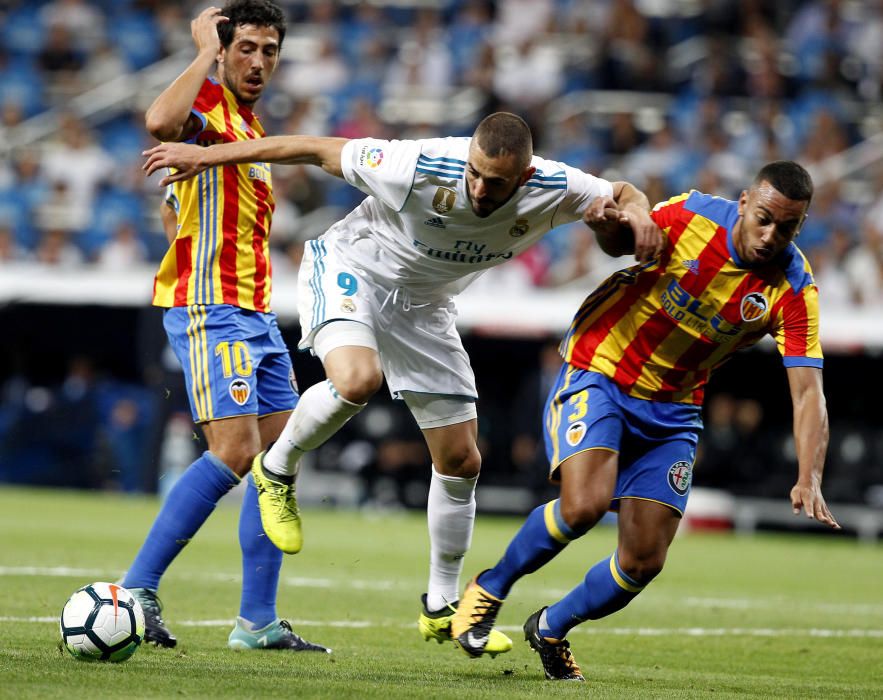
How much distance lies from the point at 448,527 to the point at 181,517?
3.95 ft

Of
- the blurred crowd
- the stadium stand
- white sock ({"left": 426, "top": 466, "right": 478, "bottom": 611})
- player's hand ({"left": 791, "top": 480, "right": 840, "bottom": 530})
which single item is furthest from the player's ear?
the blurred crowd

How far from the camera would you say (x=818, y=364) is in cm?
583

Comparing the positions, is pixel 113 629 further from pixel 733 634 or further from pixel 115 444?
pixel 115 444

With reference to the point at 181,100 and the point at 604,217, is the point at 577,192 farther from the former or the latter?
the point at 181,100

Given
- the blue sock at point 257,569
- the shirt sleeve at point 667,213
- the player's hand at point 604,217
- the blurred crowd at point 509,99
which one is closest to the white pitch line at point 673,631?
the blue sock at point 257,569

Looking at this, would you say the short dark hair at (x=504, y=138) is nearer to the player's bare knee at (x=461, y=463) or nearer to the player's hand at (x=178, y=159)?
the player's hand at (x=178, y=159)

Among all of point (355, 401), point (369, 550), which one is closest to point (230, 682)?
point (355, 401)

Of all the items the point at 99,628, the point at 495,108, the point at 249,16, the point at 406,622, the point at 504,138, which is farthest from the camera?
the point at 495,108

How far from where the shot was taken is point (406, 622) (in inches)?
309

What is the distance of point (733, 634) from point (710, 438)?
31.2 feet

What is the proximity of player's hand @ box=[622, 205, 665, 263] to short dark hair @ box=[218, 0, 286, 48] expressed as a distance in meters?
1.96

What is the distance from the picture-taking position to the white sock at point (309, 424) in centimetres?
594

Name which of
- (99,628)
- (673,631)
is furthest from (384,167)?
(673,631)

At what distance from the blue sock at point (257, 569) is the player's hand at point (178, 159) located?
57.3 inches
